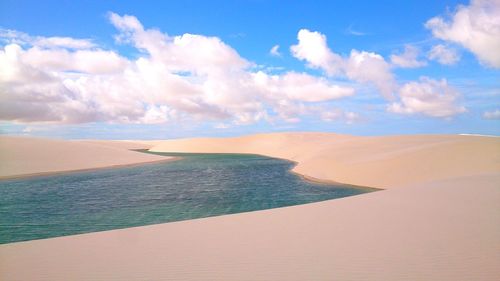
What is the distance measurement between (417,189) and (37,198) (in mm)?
21539

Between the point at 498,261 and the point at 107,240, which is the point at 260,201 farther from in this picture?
the point at 498,261

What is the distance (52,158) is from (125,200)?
2798 cm

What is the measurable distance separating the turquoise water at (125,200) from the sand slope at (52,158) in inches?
277

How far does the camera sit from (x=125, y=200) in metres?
20.0

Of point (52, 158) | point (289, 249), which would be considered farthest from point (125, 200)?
point (52, 158)

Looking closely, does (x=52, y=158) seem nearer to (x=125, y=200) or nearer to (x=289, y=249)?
(x=125, y=200)

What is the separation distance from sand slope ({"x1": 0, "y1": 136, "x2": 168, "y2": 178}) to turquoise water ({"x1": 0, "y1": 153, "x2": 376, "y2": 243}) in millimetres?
7032

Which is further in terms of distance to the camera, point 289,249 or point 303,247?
point 303,247

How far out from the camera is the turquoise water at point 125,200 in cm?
1434

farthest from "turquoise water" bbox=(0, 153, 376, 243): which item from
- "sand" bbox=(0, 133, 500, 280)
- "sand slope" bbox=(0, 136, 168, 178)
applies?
"sand slope" bbox=(0, 136, 168, 178)

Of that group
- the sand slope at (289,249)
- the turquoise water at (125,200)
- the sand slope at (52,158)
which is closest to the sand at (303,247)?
the sand slope at (289,249)

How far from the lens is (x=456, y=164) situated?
2508cm

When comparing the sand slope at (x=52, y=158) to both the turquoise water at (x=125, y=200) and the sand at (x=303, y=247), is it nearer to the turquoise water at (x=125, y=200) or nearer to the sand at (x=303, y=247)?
the turquoise water at (x=125, y=200)

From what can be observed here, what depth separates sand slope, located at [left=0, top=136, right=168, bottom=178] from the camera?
3647 centimetres
